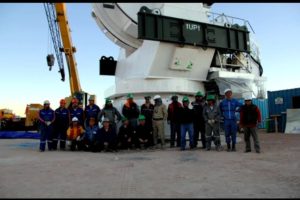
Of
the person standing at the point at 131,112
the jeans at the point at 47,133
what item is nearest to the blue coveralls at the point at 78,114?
the jeans at the point at 47,133

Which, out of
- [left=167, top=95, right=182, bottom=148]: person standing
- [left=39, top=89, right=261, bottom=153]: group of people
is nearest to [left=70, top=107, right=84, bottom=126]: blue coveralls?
[left=39, top=89, right=261, bottom=153]: group of people

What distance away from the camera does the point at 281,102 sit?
58.8 feet

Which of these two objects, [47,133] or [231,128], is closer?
[231,128]

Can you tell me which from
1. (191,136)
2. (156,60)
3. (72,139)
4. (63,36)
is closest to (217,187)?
(191,136)

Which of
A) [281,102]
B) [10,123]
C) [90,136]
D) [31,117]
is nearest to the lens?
[90,136]

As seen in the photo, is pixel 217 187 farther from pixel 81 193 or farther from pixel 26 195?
pixel 26 195

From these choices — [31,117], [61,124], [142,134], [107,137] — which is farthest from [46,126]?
[31,117]

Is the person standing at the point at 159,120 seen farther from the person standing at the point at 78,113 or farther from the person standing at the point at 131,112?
the person standing at the point at 78,113

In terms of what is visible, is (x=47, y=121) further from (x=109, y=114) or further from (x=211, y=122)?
(x=211, y=122)

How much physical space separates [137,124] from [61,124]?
2185 millimetres

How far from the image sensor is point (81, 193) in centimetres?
395

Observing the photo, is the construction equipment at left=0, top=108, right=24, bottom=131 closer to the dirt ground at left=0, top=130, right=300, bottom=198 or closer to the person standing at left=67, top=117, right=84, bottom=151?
the person standing at left=67, top=117, right=84, bottom=151

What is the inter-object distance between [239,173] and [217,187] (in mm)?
1076

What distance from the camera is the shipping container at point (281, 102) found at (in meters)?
17.2
